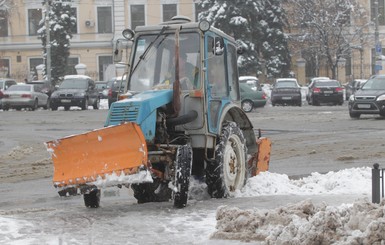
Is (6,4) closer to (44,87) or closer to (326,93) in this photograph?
(44,87)

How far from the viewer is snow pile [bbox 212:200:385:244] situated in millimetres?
6824

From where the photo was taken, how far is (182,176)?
942 centimetres

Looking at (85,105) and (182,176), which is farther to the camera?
(85,105)

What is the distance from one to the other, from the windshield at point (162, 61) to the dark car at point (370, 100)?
694 inches

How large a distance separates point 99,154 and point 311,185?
3896mm

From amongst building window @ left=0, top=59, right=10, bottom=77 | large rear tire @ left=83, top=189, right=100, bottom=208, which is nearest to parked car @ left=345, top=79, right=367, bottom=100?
building window @ left=0, top=59, right=10, bottom=77

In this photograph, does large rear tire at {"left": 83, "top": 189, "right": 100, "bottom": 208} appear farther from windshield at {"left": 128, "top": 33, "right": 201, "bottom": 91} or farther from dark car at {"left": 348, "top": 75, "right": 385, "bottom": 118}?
dark car at {"left": 348, "top": 75, "right": 385, "bottom": 118}

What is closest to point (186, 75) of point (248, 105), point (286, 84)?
point (248, 105)

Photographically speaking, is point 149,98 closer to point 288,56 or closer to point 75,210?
point 75,210

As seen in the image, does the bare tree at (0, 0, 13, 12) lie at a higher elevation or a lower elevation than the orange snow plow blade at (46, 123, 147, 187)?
higher

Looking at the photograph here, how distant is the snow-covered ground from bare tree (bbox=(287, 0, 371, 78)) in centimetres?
4799

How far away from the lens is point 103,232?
812 centimetres

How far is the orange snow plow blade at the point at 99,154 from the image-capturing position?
359 inches

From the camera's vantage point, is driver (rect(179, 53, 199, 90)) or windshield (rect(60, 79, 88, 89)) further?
windshield (rect(60, 79, 88, 89))
